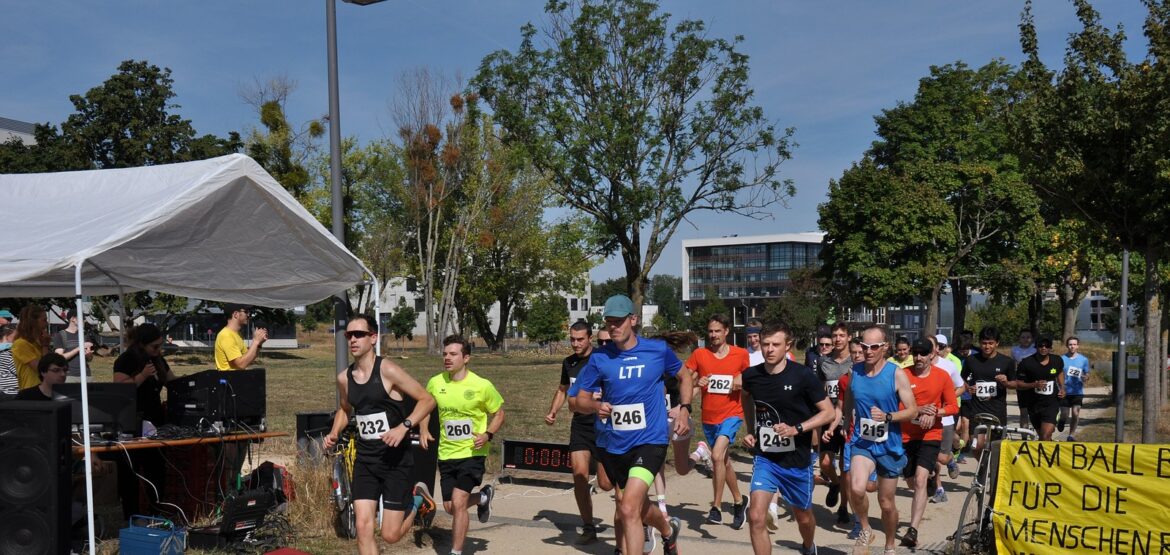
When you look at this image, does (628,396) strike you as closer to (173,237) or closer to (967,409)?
(173,237)

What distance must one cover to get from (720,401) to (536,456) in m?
3.32

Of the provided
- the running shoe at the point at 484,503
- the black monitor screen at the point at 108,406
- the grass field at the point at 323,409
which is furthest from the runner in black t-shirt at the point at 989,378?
the black monitor screen at the point at 108,406

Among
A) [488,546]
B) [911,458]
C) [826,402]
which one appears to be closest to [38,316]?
[488,546]

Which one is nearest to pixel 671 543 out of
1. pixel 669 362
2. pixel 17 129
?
pixel 669 362

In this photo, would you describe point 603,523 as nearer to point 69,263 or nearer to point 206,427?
point 206,427

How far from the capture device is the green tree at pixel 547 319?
7525 centimetres

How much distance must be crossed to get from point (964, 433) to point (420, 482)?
28.4 feet

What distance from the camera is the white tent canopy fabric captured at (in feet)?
25.5

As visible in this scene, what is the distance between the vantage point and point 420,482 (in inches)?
340

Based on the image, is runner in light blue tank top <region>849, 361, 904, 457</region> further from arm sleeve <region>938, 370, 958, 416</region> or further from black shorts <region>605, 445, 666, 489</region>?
black shorts <region>605, 445, 666, 489</region>

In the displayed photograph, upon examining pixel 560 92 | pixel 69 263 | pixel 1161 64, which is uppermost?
pixel 560 92

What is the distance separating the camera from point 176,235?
8.98 meters

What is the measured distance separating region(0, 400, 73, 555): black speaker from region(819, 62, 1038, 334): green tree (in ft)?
124

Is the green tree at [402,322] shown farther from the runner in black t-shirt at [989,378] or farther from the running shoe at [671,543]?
the running shoe at [671,543]
